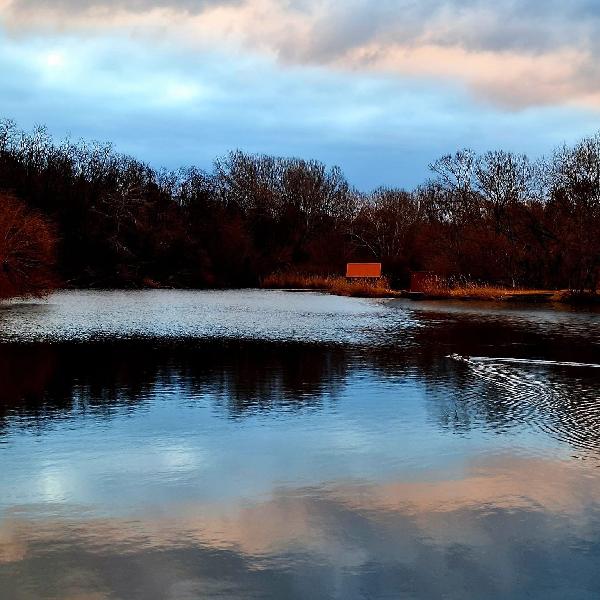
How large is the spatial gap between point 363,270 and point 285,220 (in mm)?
20412

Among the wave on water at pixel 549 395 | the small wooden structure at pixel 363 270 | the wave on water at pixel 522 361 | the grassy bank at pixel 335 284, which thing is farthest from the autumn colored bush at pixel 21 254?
the small wooden structure at pixel 363 270

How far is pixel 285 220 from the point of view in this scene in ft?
267

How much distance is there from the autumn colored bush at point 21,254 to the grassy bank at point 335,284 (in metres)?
20.0

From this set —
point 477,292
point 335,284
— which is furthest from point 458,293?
point 335,284

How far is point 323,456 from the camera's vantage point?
7.57 meters

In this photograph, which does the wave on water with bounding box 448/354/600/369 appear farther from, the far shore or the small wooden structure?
the small wooden structure

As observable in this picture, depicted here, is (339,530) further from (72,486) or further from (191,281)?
(191,281)

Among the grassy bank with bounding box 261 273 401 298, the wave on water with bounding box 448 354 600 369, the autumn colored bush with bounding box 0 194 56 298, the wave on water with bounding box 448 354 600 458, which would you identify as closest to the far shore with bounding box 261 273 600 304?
the grassy bank with bounding box 261 273 401 298

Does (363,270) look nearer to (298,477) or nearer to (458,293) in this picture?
(458,293)

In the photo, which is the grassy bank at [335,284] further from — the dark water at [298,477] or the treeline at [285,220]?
the dark water at [298,477]

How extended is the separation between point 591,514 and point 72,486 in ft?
12.9

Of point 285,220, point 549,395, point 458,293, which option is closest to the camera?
point 549,395

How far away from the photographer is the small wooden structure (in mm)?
61259

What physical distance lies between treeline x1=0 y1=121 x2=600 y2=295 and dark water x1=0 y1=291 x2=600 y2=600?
24.5 m
